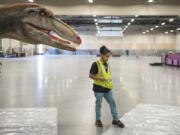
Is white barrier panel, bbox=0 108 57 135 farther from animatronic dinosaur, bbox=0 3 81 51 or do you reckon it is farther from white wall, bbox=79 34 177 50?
white wall, bbox=79 34 177 50

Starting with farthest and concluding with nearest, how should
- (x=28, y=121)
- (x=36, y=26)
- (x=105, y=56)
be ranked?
(x=28, y=121) → (x=105, y=56) → (x=36, y=26)

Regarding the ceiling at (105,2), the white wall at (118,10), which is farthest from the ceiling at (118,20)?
the white wall at (118,10)

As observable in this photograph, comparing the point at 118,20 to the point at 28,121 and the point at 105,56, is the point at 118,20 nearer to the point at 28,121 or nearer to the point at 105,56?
the point at 105,56

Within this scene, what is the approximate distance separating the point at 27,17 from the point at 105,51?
54.8 inches

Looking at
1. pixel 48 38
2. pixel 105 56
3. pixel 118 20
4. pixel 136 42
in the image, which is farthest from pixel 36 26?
pixel 136 42

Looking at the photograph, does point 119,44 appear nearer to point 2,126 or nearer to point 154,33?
point 154,33

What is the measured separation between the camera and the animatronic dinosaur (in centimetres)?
249

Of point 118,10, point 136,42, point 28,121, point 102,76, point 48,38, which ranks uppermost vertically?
point 118,10

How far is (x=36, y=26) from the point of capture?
2504 millimetres

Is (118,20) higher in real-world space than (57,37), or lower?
higher

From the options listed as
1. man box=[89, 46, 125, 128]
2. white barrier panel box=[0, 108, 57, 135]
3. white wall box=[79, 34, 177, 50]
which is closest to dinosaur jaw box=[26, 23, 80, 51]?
man box=[89, 46, 125, 128]

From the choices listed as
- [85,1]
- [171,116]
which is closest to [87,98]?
[171,116]

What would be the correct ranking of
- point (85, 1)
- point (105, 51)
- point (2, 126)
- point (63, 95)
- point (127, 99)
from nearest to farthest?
point (105, 51) < point (2, 126) < point (127, 99) < point (63, 95) < point (85, 1)

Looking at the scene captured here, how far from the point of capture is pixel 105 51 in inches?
129
